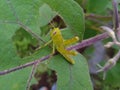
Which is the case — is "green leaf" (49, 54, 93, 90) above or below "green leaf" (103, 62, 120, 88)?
above

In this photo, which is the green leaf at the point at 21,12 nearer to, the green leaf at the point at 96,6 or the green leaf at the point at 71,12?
the green leaf at the point at 71,12

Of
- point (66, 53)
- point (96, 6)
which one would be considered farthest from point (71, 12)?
point (96, 6)

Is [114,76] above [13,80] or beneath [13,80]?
beneath

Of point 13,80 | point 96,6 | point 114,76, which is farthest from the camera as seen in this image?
point 114,76

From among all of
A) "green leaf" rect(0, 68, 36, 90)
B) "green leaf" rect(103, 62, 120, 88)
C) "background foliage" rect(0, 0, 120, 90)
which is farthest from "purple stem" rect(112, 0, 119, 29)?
"green leaf" rect(103, 62, 120, 88)

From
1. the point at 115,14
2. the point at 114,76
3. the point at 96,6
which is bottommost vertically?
the point at 114,76

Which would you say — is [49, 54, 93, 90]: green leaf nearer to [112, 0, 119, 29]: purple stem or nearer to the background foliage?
the background foliage

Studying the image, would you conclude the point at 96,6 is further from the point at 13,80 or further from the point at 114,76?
the point at 13,80
